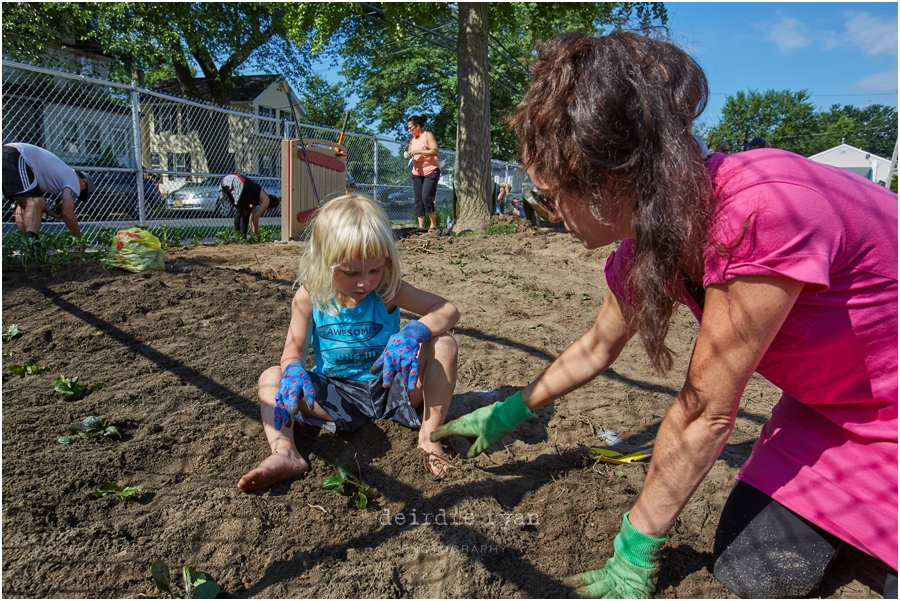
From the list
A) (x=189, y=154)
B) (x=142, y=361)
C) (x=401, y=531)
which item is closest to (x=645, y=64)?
(x=401, y=531)

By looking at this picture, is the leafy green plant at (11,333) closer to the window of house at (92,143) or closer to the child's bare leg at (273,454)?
the child's bare leg at (273,454)

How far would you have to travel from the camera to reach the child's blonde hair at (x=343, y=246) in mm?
2152

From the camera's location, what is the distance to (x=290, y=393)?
6.94 feet

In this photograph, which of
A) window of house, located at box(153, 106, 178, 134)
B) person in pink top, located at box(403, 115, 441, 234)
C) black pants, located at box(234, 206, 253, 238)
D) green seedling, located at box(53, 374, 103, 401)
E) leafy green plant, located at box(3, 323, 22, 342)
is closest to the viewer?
green seedling, located at box(53, 374, 103, 401)

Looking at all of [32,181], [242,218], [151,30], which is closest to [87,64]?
[151,30]

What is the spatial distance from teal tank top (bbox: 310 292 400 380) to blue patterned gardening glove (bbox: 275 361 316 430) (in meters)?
0.26

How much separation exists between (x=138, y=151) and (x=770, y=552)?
7.57 m

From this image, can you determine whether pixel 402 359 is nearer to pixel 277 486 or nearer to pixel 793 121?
pixel 277 486

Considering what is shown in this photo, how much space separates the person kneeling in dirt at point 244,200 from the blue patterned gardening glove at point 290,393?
19.6 feet

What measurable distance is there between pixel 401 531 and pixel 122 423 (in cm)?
134

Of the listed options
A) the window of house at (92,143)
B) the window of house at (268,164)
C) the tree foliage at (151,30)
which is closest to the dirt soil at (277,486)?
the window of house at (92,143)

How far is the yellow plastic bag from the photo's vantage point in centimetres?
455

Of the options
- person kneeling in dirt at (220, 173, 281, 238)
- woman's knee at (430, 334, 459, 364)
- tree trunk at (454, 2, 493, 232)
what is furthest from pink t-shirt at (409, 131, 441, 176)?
woman's knee at (430, 334, 459, 364)

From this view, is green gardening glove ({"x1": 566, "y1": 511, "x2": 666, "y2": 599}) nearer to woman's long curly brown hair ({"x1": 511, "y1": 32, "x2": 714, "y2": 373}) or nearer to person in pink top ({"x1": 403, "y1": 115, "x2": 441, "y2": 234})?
woman's long curly brown hair ({"x1": 511, "y1": 32, "x2": 714, "y2": 373})
